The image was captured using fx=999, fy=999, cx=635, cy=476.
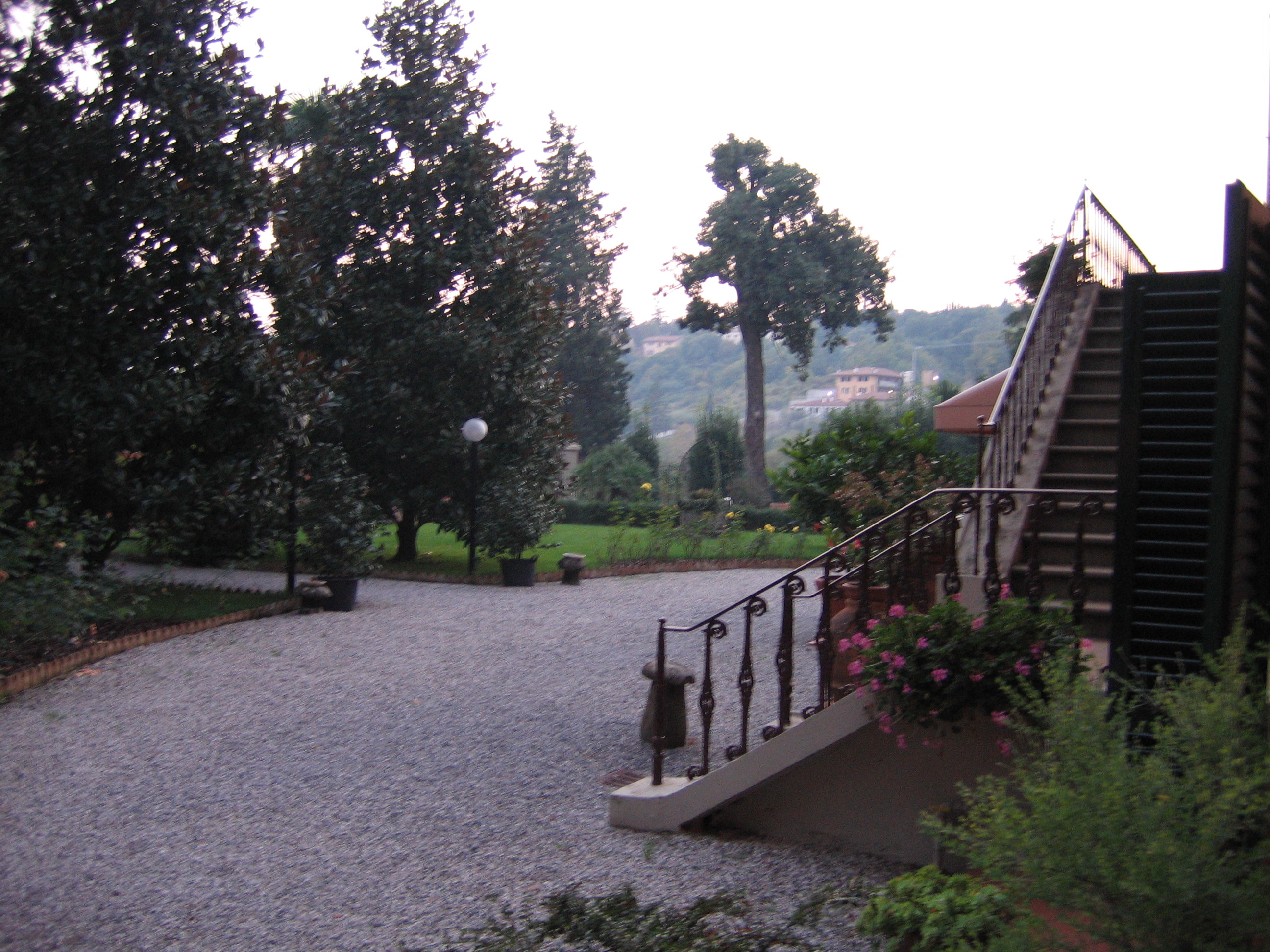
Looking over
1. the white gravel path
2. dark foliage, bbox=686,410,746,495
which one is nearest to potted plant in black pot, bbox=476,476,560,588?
the white gravel path

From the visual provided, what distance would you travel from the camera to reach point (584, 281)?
110ft

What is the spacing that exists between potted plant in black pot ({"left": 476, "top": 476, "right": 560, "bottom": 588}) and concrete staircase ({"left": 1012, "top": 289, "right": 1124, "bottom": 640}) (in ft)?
24.4

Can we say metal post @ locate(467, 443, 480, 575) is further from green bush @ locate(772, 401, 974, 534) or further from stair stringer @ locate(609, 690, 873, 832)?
stair stringer @ locate(609, 690, 873, 832)

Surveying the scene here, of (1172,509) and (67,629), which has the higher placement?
(1172,509)

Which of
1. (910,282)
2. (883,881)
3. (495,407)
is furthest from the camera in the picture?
(910,282)

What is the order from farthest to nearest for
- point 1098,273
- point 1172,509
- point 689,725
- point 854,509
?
point 1098,273 → point 854,509 → point 689,725 → point 1172,509

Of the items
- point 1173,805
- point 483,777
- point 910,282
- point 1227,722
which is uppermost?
point 910,282

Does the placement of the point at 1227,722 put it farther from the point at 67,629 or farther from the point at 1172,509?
the point at 67,629

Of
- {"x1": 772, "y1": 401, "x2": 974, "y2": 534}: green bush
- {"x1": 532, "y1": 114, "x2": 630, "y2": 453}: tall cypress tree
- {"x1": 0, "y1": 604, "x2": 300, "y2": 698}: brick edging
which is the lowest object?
{"x1": 0, "y1": 604, "x2": 300, "y2": 698}: brick edging

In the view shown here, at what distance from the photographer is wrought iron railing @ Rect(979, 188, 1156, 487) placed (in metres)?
6.29

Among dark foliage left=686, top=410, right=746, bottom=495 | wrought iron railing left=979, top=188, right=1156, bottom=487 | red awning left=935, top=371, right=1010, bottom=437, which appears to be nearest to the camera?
wrought iron railing left=979, top=188, right=1156, bottom=487

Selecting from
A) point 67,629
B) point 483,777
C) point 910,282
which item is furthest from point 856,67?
point 910,282

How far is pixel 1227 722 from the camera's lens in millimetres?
2242

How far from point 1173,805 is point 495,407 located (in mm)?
12450
